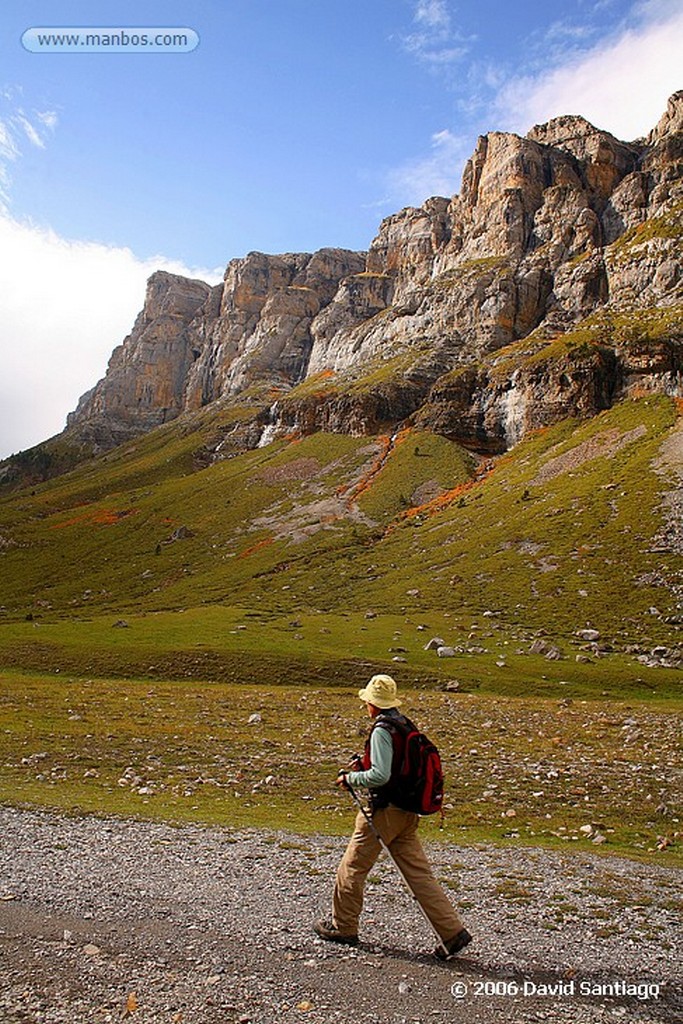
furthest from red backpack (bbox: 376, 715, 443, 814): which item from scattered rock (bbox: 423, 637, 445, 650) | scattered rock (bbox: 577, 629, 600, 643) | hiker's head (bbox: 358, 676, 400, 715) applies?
scattered rock (bbox: 577, 629, 600, 643)

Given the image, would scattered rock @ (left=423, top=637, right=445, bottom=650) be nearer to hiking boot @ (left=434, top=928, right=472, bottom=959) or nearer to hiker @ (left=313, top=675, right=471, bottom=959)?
hiker @ (left=313, top=675, right=471, bottom=959)

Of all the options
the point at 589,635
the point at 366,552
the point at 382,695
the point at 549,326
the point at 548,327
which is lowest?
the point at 589,635

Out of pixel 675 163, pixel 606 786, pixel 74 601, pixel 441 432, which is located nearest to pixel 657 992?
pixel 606 786

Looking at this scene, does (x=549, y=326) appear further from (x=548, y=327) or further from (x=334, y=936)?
(x=334, y=936)

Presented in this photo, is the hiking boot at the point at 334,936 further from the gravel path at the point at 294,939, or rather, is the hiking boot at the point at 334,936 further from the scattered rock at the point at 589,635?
the scattered rock at the point at 589,635

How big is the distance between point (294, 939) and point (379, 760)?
3.22 metres

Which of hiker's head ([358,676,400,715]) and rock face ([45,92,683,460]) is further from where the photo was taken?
rock face ([45,92,683,460])

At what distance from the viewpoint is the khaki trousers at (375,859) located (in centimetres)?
1018

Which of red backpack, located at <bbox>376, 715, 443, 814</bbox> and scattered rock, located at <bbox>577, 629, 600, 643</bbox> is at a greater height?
red backpack, located at <bbox>376, 715, 443, 814</bbox>

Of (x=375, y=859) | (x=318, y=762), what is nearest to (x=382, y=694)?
(x=375, y=859)

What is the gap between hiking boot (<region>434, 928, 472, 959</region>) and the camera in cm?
980

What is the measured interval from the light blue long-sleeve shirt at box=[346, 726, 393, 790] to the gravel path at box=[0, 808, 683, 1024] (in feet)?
8.35

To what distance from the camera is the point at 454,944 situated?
9836 mm

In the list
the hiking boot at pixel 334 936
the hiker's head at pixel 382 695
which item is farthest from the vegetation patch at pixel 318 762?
the hiker's head at pixel 382 695
